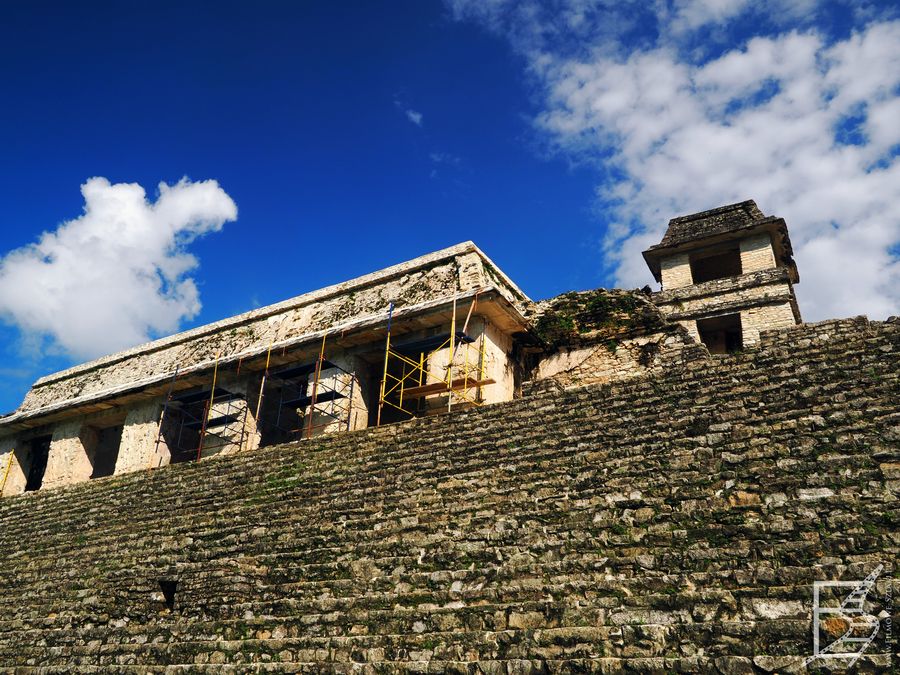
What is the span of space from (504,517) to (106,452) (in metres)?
15.4

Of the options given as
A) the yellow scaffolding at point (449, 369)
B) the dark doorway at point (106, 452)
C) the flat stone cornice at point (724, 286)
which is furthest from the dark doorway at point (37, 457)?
the flat stone cornice at point (724, 286)

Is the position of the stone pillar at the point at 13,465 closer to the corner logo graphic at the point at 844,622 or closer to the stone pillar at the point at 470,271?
the stone pillar at the point at 470,271

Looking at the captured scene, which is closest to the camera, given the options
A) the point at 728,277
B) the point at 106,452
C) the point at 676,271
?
the point at 728,277

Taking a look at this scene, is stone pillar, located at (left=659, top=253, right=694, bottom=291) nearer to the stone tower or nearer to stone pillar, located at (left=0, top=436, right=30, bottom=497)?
the stone tower

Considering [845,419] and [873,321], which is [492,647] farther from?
[873,321]

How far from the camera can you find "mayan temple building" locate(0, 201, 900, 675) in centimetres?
481

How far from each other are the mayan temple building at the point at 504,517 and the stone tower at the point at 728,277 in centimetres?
356

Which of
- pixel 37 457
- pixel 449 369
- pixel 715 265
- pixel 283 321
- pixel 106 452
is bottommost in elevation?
pixel 449 369

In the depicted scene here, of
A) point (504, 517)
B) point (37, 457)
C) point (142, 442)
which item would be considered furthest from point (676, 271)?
point (37, 457)

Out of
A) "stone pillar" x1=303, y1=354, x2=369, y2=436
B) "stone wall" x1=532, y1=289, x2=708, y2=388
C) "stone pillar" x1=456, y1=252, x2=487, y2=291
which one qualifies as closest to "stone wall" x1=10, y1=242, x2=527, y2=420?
"stone pillar" x1=456, y1=252, x2=487, y2=291

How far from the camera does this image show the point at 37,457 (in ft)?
57.9

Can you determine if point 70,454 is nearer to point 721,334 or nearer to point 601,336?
point 601,336

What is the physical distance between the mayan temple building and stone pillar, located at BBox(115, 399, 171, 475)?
6.06 ft

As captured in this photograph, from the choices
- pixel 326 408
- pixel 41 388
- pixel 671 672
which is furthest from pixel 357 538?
pixel 41 388
